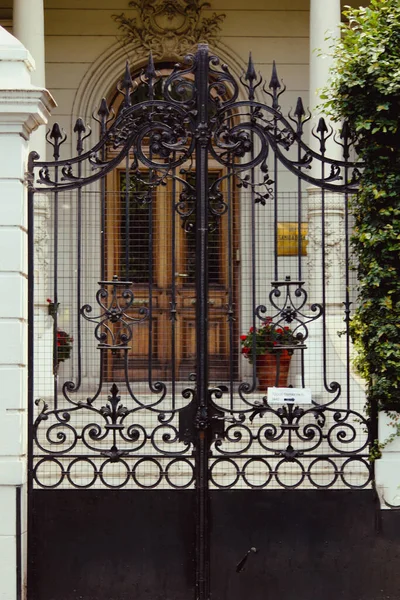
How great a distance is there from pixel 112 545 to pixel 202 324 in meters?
1.42

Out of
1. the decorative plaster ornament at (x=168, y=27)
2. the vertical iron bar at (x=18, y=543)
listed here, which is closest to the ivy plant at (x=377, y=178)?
the vertical iron bar at (x=18, y=543)

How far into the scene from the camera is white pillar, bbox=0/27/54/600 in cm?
558

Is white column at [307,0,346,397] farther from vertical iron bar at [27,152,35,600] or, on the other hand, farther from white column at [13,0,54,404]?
vertical iron bar at [27,152,35,600]

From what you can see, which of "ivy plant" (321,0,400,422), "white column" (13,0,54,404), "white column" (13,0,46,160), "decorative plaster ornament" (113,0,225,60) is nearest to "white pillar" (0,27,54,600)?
"ivy plant" (321,0,400,422)

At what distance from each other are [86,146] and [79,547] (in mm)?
6528

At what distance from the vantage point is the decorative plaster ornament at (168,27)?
1141 cm

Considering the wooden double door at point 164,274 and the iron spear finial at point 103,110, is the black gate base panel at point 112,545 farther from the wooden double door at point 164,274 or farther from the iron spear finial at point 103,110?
the wooden double door at point 164,274

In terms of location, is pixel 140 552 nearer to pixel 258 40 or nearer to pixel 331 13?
pixel 331 13

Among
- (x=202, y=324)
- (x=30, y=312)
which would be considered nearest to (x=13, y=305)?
(x=30, y=312)

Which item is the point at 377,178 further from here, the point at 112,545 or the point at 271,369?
the point at 271,369

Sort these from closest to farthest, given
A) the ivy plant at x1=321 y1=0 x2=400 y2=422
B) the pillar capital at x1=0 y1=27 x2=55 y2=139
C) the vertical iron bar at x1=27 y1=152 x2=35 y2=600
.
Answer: the pillar capital at x1=0 y1=27 x2=55 y2=139, the ivy plant at x1=321 y1=0 x2=400 y2=422, the vertical iron bar at x1=27 y1=152 x2=35 y2=600

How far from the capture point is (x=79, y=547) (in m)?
5.73

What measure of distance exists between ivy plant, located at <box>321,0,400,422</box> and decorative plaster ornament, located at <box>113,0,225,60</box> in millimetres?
5838

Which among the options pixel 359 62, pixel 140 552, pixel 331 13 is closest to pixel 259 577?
pixel 140 552
